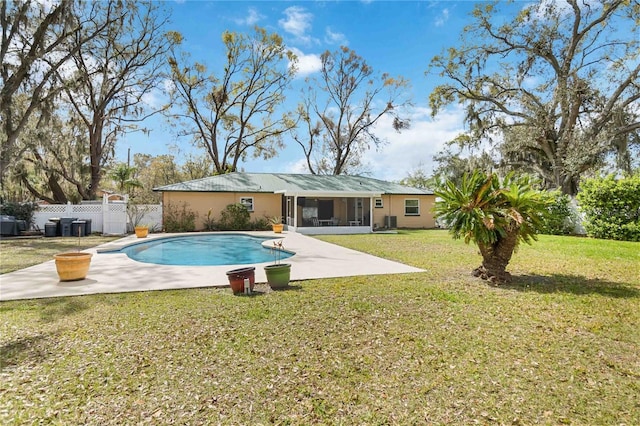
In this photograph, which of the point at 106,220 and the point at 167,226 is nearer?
the point at 106,220

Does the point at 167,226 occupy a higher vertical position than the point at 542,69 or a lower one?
lower

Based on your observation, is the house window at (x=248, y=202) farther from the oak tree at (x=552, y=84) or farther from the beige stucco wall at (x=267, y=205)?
the oak tree at (x=552, y=84)

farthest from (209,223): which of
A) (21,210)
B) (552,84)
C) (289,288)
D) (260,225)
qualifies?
(552,84)

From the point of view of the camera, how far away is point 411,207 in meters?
23.4

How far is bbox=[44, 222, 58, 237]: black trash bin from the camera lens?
51.2 ft

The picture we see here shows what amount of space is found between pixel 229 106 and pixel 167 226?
1256 cm

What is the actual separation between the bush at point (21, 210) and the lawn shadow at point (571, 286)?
68.5 feet

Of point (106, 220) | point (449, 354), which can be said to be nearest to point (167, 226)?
point (106, 220)

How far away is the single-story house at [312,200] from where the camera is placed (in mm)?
19312

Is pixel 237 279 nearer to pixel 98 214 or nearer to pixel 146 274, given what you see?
pixel 146 274

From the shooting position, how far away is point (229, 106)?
88.6 ft

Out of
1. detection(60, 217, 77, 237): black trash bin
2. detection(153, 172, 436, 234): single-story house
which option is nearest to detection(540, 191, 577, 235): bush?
detection(153, 172, 436, 234): single-story house

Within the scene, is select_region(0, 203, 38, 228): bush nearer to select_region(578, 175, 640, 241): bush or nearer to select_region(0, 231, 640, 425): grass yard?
select_region(0, 231, 640, 425): grass yard

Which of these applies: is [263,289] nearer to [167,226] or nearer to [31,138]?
[167,226]
